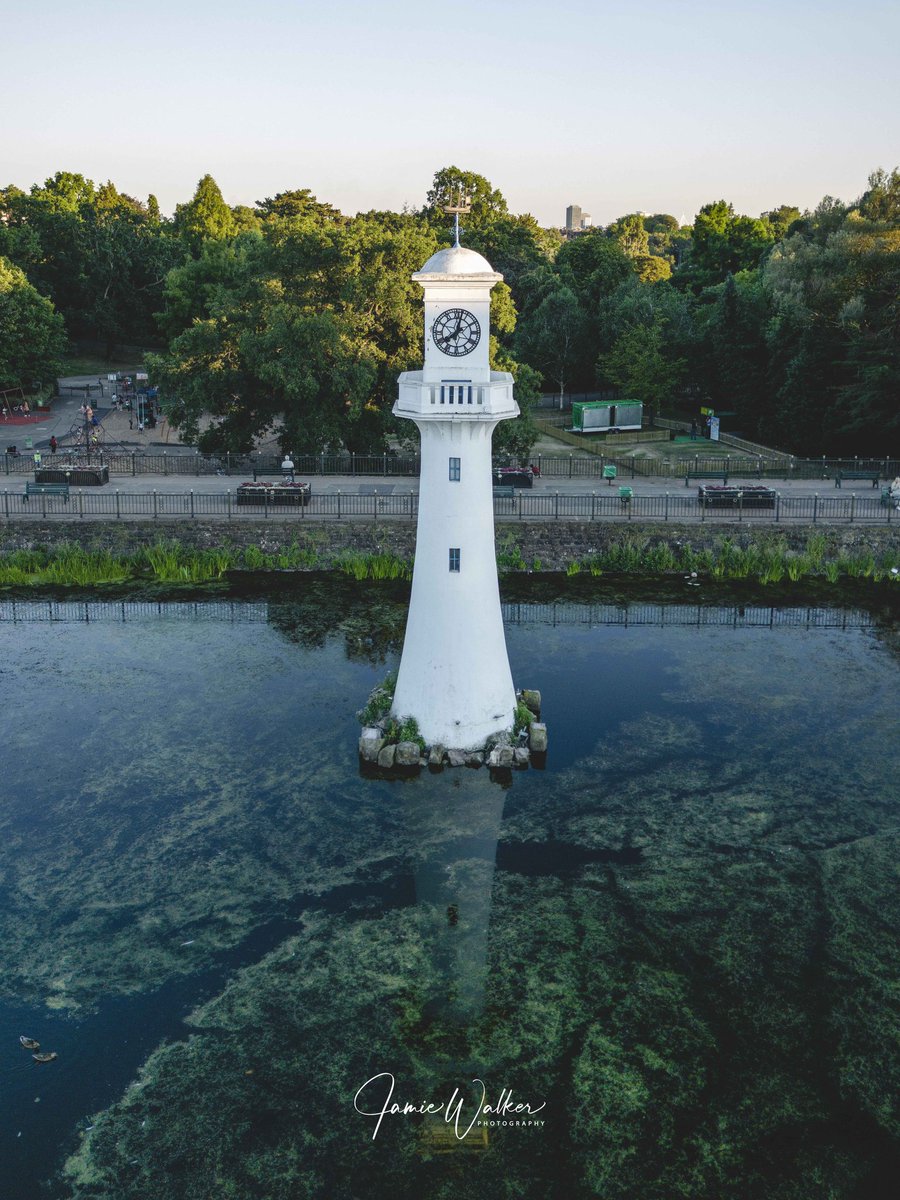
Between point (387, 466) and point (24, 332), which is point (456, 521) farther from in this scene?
point (24, 332)

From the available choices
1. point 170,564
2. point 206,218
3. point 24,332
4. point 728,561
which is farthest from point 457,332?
point 206,218

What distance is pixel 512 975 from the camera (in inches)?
688

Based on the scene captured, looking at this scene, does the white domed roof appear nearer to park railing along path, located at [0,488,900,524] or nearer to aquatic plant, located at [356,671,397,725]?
aquatic plant, located at [356,671,397,725]

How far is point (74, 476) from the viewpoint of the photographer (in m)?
44.7

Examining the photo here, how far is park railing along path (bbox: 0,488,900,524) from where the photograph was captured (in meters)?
41.6

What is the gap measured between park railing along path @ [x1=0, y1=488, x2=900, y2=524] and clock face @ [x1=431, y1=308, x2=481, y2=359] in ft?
61.1

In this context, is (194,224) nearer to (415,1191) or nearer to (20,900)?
(20,900)

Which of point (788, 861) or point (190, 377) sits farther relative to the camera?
point (190, 377)

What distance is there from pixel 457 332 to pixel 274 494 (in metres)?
21.0

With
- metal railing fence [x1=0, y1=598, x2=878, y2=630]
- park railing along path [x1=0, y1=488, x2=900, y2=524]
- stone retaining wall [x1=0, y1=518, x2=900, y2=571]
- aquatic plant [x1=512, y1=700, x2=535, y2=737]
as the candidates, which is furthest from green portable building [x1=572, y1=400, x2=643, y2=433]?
aquatic plant [x1=512, y1=700, x2=535, y2=737]

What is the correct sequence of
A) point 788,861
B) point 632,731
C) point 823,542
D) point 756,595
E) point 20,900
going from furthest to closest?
1. point 823,542
2. point 756,595
3. point 632,731
4. point 788,861
5. point 20,900

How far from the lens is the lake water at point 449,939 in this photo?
46.5 feet

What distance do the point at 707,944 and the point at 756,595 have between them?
69.6 feet

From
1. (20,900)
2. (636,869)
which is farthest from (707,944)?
(20,900)
